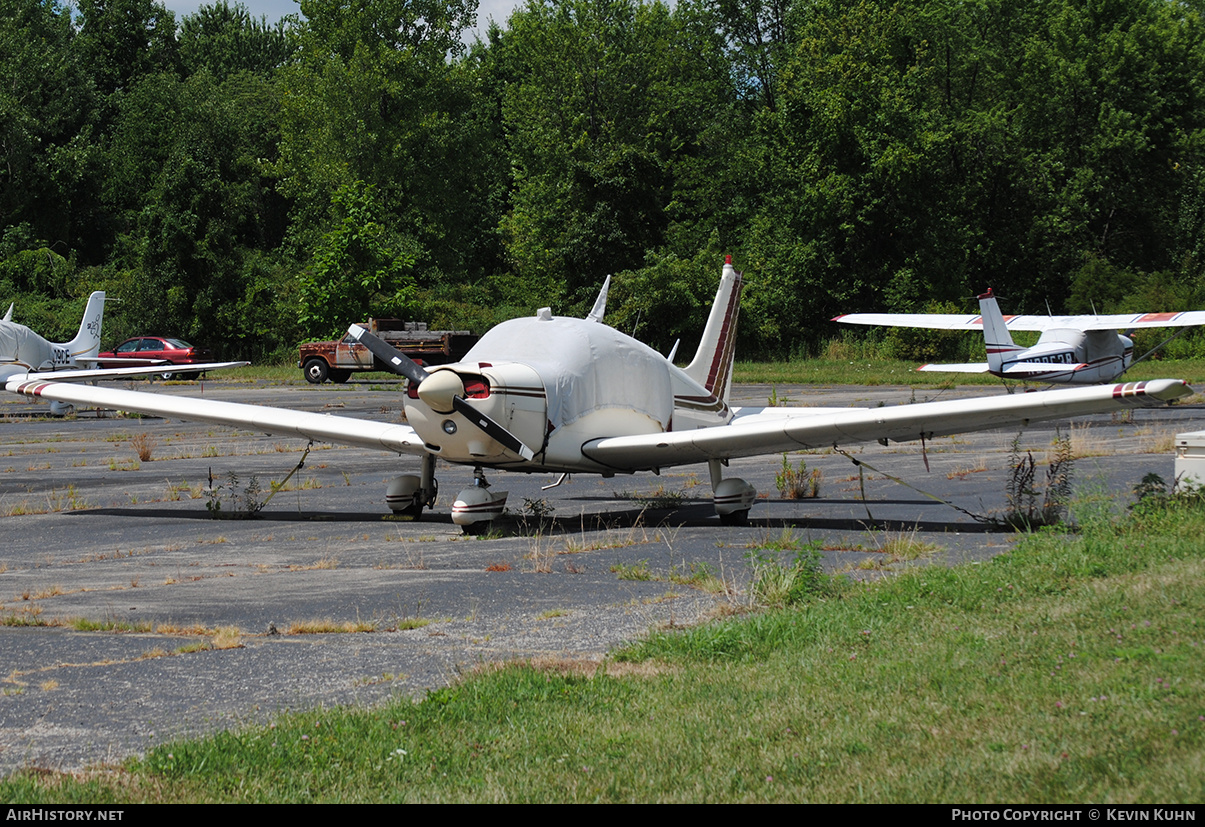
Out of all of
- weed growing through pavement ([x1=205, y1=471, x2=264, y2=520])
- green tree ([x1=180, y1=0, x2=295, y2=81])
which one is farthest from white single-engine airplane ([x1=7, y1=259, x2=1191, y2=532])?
green tree ([x1=180, y1=0, x2=295, y2=81])

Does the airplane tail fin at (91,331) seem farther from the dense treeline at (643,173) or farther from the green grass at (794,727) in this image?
the green grass at (794,727)

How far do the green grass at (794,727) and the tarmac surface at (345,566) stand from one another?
2.32 ft

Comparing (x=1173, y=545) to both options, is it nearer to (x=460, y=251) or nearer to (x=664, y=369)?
(x=664, y=369)

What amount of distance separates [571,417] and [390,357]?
2.32 meters

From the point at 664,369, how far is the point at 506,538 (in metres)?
3.83

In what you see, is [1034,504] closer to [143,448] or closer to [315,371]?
[143,448]

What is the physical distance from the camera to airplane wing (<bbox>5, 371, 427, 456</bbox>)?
15812 mm

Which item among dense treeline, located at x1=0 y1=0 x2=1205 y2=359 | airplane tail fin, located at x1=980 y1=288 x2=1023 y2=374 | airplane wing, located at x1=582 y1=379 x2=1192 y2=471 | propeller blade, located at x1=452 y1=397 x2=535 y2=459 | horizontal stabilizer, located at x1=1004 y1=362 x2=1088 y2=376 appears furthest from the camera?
dense treeline, located at x1=0 y1=0 x2=1205 y2=359

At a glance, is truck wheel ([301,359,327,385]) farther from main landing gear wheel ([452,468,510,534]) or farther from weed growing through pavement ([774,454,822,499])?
main landing gear wheel ([452,468,510,534])

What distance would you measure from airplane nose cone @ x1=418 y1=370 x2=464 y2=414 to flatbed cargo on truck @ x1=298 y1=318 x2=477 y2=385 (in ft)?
122

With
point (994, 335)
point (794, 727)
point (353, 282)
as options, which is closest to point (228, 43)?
point (353, 282)

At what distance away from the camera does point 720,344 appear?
1864 centimetres

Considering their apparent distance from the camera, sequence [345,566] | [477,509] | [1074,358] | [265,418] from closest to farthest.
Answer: [345,566]
[477,509]
[265,418]
[1074,358]

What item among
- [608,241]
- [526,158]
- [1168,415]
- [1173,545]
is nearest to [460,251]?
[526,158]
